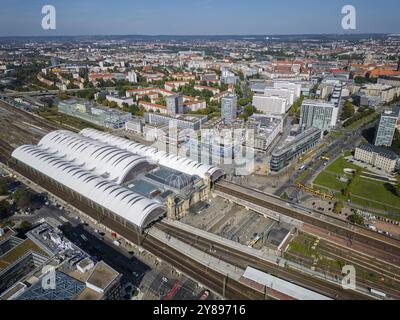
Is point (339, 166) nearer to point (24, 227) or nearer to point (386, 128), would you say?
point (386, 128)

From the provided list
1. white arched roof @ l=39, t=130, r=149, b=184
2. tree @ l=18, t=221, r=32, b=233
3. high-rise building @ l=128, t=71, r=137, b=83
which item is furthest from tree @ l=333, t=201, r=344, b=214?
high-rise building @ l=128, t=71, r=137, b=83

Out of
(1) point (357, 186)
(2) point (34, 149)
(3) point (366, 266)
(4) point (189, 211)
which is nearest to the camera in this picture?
(3) point (366, 266)

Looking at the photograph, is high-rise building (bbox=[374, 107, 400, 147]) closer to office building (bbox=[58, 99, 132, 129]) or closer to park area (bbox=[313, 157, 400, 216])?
park area (bbox=[313, 157, 400, 216])

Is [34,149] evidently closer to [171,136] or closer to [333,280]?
[171,136]

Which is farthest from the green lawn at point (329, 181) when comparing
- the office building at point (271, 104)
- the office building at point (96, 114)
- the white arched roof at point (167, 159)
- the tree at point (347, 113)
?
the office building at point (96, 114)

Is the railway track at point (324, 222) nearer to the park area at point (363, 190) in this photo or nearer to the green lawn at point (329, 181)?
the park area at point (363, 190)

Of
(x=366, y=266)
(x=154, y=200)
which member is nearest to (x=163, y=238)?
(x=154, y=200)
